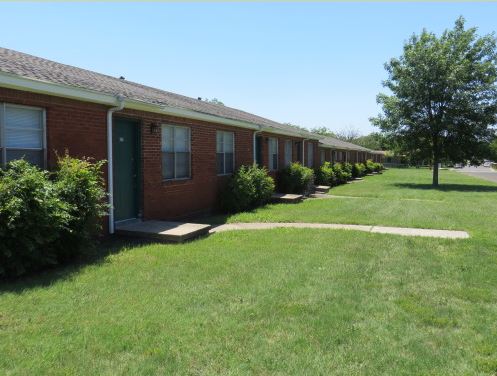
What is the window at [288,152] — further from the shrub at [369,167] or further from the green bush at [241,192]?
the shrub at [369,167]

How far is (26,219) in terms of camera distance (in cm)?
541

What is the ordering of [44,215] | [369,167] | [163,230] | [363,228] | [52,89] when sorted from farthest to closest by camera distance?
1. [369,167]
2. [363,228]
3. [163,230]
4. [52,89]
5. [44,215]

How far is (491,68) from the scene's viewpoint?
25.9 m

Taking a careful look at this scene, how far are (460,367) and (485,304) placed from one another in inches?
66.3

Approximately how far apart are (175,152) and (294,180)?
7732 millimetres

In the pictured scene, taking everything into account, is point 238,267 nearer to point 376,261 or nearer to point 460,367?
point 376,261

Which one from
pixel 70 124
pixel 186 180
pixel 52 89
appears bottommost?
pixel 186 180

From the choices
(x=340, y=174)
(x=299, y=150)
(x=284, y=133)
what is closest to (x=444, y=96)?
(x=340, y=174)

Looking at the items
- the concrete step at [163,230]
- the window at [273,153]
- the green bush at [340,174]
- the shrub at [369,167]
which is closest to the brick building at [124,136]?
the concrete step at [163,230]

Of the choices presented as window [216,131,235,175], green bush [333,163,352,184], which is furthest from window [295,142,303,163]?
window [216,131,235,175]

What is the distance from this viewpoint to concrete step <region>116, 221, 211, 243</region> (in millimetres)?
8016

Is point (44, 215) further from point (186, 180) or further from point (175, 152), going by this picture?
point (186, 180)

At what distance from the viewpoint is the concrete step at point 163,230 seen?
8016mm

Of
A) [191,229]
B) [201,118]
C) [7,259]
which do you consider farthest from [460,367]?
[201,118]
